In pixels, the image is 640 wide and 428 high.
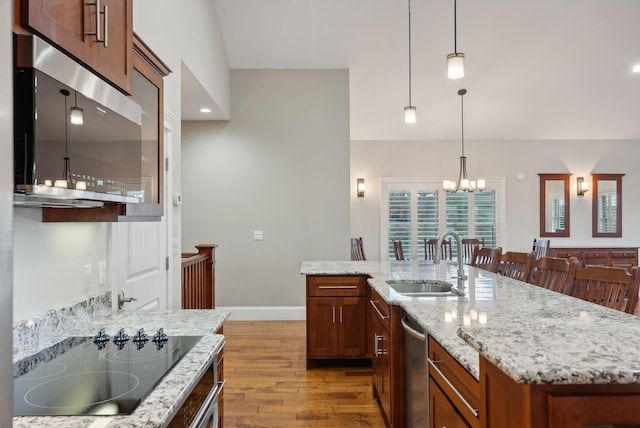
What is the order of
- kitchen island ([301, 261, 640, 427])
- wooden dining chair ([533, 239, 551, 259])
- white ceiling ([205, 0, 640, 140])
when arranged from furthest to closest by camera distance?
wooden dining chair ([533, 239, 551, 259]) < white ceiling ([205, 0, 640, 140]) < kitchen island ([301, 261, 640, 427])

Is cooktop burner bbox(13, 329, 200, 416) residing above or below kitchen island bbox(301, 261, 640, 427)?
below

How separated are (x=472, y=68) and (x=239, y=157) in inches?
136

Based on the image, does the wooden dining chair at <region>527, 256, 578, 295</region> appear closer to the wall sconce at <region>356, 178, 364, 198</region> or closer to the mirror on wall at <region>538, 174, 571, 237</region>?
the wall sconce at <region>356, 178, 364, 198</region>

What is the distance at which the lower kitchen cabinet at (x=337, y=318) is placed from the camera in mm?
3496

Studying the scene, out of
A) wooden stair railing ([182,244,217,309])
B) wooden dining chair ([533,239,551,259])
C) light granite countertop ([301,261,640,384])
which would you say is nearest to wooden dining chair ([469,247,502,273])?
light granite countertop ([301,261,640,384])

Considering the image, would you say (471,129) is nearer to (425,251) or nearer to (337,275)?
(425,251)

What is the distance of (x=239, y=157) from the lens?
5.27 metres

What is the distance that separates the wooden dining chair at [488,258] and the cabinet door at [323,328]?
1.68 meters

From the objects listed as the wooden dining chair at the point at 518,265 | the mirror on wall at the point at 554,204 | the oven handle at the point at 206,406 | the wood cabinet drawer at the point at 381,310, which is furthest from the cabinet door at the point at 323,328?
the mirror on wall at the point at 554,204

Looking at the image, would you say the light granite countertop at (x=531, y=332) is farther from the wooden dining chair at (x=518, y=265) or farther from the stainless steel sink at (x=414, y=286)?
the wooden dining chair at (x=518, y=265)

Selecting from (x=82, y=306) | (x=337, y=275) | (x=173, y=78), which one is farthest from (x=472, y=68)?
(x=82, y=306)

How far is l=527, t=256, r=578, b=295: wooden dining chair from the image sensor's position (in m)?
2.58

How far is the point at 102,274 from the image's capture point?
1.97 m

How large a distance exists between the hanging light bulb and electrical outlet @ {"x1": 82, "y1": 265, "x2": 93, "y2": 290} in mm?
904
